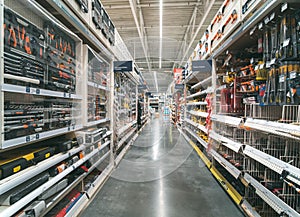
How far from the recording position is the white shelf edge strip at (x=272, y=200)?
4.59 ft

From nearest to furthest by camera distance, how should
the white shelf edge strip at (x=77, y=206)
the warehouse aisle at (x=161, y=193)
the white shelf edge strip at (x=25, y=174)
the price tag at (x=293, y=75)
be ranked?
the white shelf edge strip at (x=25, y=174), the price tag at (x=293, y=75), the white shelf edge strip at (x=77, y=206), the warehouse aisle at (x=161, y=193)

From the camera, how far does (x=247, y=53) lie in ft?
9.12

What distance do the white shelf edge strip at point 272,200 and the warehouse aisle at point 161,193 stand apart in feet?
1.79

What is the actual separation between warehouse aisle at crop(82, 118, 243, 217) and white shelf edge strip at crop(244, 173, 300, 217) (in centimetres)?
55

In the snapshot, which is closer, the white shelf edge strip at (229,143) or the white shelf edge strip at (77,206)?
the white shelf edge strip at (77,206)

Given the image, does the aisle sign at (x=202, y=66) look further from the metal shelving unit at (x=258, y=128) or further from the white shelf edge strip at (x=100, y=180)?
the white shelf edge strip at (x=100, y=180)

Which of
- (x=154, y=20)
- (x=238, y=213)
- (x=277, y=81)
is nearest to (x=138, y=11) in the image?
(x=154, y=20)

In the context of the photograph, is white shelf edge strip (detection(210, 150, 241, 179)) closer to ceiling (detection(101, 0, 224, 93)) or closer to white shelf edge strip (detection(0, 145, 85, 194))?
white shelf edge strip (detection(0, 145, 85, 194))

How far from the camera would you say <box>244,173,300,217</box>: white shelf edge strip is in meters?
1.40

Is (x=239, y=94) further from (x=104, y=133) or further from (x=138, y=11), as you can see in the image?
(x=138, y=11)

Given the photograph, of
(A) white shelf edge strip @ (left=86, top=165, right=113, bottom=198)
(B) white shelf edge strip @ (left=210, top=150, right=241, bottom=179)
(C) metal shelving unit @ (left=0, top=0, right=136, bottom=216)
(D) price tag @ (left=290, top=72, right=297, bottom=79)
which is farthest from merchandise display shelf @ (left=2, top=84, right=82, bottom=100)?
(B) white shelf edge strip @ (left=210, top=150, right=241, bottom=179)

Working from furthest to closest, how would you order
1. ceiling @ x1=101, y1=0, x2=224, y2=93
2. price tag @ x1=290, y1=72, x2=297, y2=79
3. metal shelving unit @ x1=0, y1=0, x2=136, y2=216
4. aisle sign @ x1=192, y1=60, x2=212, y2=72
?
1. ceiling @ x1=101, y1=0, x2=224, y2=93
2. aisle sign @ x1=192, y1=60, x2=212, y2=72
3. price tag @ x1=290, y1=72, x2=297, y2=79
4. metal shelving unit @ x1=0, y1=0, x2=136, y2=216

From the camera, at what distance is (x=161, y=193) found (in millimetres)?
2709

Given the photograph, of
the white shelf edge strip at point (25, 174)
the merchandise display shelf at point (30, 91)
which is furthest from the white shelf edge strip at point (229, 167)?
the merchandise display shelf at point (30, 91)
